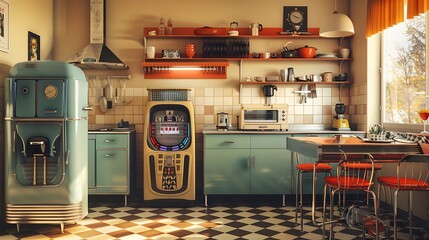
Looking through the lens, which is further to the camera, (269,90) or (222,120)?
(269,90)

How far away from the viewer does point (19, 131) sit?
385cm

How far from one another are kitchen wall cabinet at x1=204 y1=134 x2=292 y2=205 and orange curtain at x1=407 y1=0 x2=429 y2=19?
6.62 ft

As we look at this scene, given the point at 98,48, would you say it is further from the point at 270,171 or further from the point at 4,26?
the point at 270,171

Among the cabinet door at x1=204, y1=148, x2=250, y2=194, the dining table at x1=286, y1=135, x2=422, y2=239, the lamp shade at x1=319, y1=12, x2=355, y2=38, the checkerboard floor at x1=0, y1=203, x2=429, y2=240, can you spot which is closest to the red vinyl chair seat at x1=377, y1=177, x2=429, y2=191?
the dining table at x1=286, y1=135, x2=422, y2=239

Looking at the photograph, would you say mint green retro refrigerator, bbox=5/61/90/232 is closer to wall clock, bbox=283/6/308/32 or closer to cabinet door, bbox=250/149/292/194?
cabinet door, bbox=250/149/292/194

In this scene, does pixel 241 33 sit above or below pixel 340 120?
above

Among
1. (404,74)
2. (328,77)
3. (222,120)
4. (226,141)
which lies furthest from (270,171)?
(404,74)

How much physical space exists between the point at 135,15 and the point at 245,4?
159 cm

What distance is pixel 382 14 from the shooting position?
14.9 feet

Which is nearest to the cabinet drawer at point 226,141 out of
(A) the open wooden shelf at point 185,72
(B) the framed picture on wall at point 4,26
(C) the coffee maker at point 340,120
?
(A) the open wooden shelf at point 185,72

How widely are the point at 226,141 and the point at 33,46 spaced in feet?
8.94

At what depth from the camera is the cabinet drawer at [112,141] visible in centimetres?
499

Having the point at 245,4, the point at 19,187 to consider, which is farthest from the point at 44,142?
the point at 245,4

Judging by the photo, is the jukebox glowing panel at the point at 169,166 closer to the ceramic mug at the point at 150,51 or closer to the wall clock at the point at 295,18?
the ceramic mug at the point at 150,51
